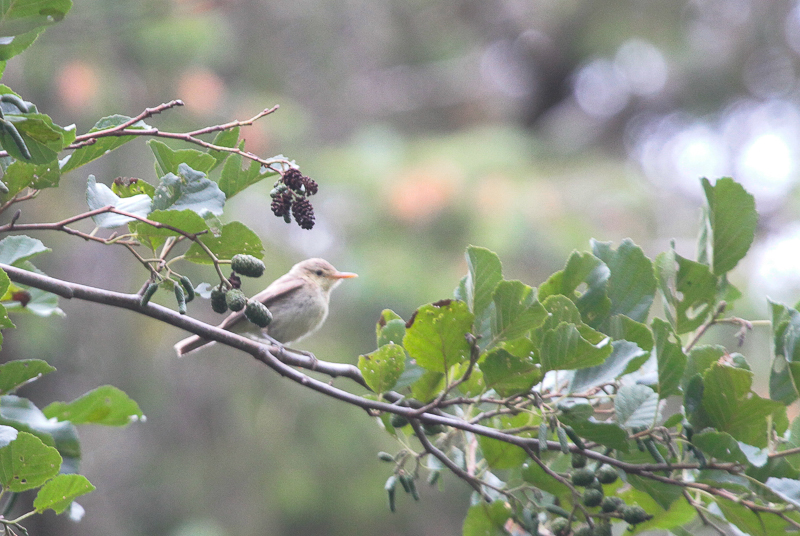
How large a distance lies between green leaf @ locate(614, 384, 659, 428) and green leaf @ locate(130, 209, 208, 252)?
981 millimetres

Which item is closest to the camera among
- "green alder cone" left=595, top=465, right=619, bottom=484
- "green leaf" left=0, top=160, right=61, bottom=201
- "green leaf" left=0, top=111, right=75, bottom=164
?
"green leaf" left=0, top=111, right=75, bottom=164

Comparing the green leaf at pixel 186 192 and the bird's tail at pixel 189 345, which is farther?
the bird's tail at pixel 189 345

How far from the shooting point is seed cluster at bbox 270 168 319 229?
165 cm

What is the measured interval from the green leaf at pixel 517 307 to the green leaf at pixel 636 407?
10.2 inches

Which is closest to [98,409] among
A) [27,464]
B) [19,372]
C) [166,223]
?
[19,372]

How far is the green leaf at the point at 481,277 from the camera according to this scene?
→ 172 centimetres

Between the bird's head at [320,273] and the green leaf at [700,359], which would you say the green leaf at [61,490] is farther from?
the bird's head at [320,273]

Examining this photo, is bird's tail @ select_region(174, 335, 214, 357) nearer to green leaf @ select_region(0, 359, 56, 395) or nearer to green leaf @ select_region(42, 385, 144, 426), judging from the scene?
green leaf @ select_region(42, 385, 144, 426)

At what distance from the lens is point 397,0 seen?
1154 centimetres

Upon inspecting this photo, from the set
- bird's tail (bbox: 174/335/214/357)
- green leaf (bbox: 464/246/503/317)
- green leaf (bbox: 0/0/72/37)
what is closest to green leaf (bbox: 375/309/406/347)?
green leaf (bbox: 464/246/503/317)

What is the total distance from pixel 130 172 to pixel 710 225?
642 centimetres

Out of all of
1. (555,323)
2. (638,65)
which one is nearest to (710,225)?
(555,323)

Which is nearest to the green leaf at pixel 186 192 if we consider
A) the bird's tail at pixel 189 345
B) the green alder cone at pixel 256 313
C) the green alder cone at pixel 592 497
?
the green alder cone at pixel 256 313

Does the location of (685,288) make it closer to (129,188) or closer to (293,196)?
(293,196)
